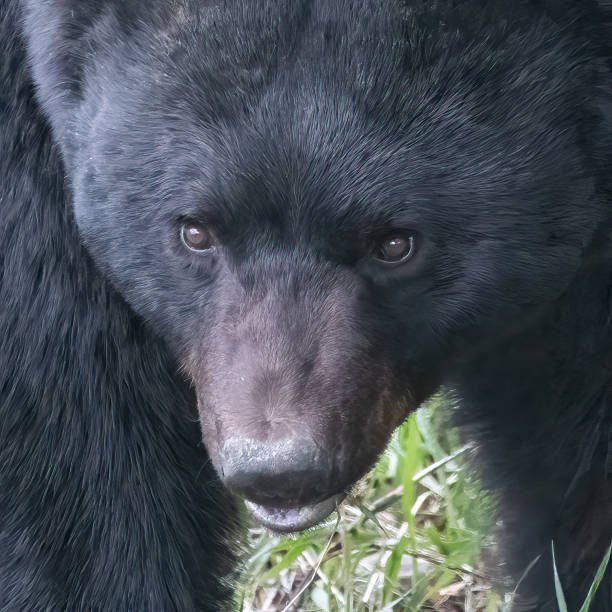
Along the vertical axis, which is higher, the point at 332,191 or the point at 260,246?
the point at 332,191

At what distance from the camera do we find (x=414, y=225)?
3.44 m

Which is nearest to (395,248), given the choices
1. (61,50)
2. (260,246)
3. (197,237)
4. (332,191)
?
(332,191)

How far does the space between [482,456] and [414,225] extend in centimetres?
135

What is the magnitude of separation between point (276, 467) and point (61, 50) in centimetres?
124

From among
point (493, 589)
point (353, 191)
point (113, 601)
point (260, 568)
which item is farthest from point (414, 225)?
point (260, 568)

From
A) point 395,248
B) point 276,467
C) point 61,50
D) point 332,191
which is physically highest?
point 61,50

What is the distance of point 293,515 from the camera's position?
11.5 ft

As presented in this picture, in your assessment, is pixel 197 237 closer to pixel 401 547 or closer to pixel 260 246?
pixel 260 246

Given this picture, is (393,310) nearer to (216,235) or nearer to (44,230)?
(216,235)

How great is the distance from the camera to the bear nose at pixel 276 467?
3.23m

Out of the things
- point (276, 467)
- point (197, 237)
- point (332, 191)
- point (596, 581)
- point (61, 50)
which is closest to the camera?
point (276, 467)

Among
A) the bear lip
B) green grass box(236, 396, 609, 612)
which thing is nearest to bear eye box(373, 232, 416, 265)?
the bear lip

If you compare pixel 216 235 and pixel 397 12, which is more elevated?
pixel 397 12

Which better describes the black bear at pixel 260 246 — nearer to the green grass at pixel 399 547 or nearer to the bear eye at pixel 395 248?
the bear eye at pixel 395 248
